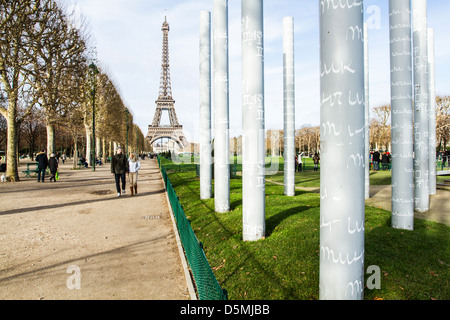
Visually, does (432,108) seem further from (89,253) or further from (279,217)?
(89,253)

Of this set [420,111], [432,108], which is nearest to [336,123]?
[420,111]

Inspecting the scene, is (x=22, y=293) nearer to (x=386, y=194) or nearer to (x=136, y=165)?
(x=136, y=165)

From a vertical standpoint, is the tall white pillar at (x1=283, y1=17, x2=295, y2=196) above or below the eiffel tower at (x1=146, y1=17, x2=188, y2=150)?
below

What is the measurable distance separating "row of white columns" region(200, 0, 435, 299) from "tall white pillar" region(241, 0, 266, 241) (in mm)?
18

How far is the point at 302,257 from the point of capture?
4988 mm

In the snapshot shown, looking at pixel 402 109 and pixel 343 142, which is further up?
pixel 402 109

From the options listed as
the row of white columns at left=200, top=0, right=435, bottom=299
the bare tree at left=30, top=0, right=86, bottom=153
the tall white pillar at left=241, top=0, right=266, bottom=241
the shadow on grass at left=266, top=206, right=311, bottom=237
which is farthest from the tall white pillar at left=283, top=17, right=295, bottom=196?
the bare tree at left=30, top=0, right=86, bottom=153

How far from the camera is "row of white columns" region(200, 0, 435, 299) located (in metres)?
2.93

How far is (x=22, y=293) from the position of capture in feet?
13.8

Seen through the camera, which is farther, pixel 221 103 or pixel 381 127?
pixel 381 127

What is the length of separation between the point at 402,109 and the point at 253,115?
3.03 m

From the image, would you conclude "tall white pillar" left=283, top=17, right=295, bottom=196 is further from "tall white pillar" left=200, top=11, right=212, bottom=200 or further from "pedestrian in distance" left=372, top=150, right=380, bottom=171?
"pedestrian in distance" left=372, top=150, right=380, bottom=171

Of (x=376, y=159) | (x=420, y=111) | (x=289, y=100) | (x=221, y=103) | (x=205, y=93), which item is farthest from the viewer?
(x=376, y=159)

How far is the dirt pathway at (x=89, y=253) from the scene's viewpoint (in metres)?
4.33
